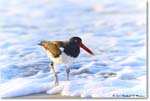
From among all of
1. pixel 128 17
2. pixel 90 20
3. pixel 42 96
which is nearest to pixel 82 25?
pixel 90 20

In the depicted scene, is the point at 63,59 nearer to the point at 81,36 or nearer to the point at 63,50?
the point at 63,50

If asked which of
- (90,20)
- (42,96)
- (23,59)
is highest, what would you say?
(90,20)

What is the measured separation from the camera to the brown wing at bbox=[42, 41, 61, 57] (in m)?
3.16

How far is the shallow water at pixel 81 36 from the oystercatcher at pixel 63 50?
26mm

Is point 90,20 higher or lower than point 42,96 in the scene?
higher

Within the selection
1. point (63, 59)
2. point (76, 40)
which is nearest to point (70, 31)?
point (76, 40)

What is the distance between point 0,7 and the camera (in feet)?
10.3

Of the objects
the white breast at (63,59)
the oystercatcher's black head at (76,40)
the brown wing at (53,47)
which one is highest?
the oystercatcher's black head at (76,40)

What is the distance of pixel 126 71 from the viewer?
10.3 feet

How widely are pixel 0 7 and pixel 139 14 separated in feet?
2.59

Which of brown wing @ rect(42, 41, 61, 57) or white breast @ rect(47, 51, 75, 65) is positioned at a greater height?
brown wing @ rect(42, 41, 61, 57)

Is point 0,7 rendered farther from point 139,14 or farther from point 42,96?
point 139,14

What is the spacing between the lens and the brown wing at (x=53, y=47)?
316 centimetres

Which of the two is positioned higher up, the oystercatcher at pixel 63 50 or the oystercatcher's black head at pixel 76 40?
the oystercatcher's black head at pixel 76 40
